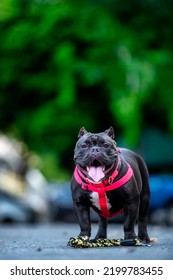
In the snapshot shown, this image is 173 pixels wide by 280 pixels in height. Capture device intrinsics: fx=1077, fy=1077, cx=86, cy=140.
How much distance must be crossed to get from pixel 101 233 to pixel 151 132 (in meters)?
15.8

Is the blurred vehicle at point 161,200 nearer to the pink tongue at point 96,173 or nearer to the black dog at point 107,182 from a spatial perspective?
the black dog at point 107,182

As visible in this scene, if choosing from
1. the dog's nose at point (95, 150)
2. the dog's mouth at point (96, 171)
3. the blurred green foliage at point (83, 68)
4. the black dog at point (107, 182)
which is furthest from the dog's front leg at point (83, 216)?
the blurred green foliage at point (83, 68)

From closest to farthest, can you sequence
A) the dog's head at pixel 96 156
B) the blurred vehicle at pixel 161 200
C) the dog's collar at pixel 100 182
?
the dog's head at pixel 96 156 < the dog's collar at pixel 100 182 < the blurred vehicle at pixel 161 200

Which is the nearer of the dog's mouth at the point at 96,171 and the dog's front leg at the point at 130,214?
the dog's mouth at the point at 96,171

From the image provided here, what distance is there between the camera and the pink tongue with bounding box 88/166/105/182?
762 centimetres

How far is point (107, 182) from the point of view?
7.84 m

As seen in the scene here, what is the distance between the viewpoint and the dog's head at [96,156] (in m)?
7.56

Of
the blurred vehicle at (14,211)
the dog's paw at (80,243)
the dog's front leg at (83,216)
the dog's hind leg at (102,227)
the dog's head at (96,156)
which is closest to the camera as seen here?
the dog's head at (96,156)

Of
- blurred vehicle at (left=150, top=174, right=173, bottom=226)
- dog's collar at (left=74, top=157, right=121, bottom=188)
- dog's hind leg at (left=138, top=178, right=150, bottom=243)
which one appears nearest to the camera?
dog's collar at (left=74, top=157, right=121, bottom=188)

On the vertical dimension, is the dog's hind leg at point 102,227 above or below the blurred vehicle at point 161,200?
below

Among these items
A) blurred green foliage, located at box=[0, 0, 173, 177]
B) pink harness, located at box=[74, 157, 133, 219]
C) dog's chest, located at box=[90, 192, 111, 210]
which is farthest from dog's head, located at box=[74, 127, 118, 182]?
blurred green foliage, located at box=[0, 0, 173, 177]

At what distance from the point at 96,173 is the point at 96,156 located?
0.15 metres

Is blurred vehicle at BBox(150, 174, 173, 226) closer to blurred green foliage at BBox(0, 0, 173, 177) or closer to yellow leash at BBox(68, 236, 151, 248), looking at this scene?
blurred green foliage at BBox(0, 0, 173, 177)
